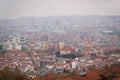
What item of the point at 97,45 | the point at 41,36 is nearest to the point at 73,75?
the point at 97,45

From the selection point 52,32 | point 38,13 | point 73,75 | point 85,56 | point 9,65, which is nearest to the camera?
point 73,75

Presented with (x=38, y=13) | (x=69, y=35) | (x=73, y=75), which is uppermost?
(x=38, y=13)

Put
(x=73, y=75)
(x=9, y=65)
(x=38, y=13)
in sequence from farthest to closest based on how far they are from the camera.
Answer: (x=38, y=13)
(x=9, y=65)
(x=73, y=75)

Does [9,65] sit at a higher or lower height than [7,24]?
lower

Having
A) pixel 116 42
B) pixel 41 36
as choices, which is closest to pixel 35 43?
pixel 41 36

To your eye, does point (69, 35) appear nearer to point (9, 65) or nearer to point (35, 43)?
point (35, 43)

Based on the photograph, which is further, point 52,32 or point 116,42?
point 52,32

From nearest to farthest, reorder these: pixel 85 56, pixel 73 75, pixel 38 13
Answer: pixel 73 75
pixel 85 56
pixel 38 13

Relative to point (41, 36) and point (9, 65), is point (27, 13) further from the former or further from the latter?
point (9, 65)

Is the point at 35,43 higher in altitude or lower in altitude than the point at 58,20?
lower
